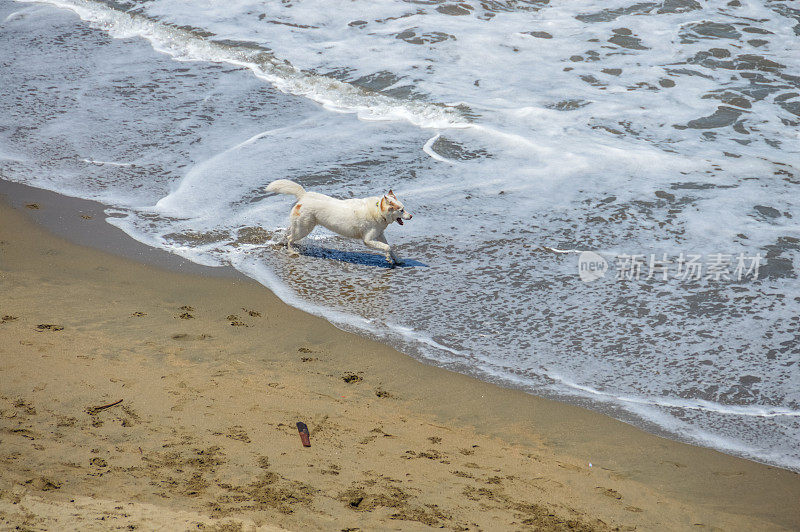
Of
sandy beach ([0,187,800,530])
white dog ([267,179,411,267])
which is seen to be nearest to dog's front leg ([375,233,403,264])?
white dog ([267,179,411,267])

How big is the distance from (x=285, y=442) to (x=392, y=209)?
131 inches

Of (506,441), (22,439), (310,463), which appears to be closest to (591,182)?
(506,441)

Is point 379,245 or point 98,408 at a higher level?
point 98,408

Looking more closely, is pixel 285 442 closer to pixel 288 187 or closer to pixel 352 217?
pixel 352 217

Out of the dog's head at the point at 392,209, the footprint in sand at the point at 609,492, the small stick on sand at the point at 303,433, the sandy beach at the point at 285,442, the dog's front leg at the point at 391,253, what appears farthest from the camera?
the dog's front leg at the point at 391,253

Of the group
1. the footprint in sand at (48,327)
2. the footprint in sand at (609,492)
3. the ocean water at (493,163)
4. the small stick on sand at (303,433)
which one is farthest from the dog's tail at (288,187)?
the footprint in sand at (609,492)

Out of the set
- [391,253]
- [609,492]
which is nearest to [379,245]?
[391,253]

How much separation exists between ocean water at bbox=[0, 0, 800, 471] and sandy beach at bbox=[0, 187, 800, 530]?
49 centimetres

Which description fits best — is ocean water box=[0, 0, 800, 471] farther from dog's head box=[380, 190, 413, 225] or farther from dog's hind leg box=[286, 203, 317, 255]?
dog's head box=[380, 190, 413, 225]

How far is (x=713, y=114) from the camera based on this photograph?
11.0m

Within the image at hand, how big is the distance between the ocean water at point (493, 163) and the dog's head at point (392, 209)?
470 millimetres

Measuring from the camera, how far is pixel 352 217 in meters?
6.99

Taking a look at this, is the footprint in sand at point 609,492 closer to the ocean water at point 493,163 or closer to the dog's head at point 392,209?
the ocean water at point 493,163

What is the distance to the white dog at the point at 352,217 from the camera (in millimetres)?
6891
